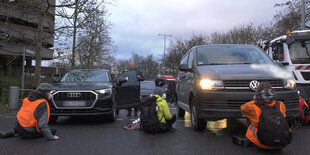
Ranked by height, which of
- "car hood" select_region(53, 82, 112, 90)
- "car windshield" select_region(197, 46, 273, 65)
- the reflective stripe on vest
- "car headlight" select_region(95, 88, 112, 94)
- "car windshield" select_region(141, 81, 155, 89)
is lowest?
the reflective stripe on vest

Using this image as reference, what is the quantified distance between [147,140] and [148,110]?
2.76 ft

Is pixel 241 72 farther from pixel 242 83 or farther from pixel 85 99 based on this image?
pixel 85 99

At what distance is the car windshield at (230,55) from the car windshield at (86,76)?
3494mm

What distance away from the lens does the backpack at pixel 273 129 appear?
12.7 feet

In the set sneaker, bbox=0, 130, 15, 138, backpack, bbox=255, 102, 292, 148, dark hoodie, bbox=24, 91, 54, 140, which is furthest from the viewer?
sneaker, bbox=0, 130, 15, 138

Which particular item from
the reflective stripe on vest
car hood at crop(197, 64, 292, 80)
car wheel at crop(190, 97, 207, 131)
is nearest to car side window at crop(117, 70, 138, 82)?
car wheel at crop(190, 97, 207, 131)

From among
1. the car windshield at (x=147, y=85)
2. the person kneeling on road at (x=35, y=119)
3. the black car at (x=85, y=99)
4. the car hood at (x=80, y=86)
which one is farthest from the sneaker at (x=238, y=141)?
the car windshield at (x=147, y=85)

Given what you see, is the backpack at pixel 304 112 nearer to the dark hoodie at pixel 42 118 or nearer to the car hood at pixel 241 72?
the car hood at pixel 241 72

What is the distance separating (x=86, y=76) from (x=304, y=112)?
6.23 metres

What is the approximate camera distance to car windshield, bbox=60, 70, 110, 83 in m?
8.37

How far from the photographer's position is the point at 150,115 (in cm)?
587

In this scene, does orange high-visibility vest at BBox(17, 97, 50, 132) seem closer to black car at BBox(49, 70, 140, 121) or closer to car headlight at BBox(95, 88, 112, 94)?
black car at BBox(49, 70, 140, 121)

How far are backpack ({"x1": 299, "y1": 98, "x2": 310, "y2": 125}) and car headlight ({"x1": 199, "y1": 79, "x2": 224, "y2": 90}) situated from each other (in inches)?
94.6

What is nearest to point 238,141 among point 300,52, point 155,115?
point 155,115
